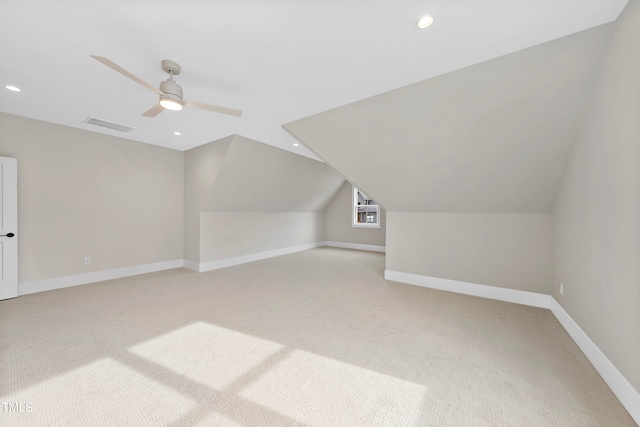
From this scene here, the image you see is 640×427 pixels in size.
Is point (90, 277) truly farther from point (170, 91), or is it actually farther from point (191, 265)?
point (170, 91)

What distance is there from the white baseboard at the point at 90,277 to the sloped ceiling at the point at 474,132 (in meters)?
3.80

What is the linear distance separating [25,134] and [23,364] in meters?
3.29

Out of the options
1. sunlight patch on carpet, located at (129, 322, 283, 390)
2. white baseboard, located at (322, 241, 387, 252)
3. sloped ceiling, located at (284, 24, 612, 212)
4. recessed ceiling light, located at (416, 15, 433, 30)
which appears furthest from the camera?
white baseboard, located at (322, 241, 387, 252)

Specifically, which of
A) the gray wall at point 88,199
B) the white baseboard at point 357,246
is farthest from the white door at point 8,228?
the white baseboard at point 357,246

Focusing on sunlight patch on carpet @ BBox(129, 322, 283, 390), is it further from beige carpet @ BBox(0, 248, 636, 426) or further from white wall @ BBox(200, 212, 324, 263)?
white wall @ BBox(200, 212, 324, 263)

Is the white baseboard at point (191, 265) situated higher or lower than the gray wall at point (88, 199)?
lower

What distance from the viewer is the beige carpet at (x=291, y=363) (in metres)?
1.48

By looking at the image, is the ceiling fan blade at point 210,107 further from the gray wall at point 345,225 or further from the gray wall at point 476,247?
the gray wall at point 345,225

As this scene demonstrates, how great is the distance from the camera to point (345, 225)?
26.2ft

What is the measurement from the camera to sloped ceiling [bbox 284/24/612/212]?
198cm

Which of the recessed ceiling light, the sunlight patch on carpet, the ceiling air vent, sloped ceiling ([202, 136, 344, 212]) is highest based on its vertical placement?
the ceiling air vent

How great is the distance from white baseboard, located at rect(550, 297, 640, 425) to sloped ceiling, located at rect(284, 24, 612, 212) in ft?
4.90

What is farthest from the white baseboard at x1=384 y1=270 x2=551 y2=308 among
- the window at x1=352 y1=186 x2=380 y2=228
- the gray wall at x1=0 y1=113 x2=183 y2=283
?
the gray wall at x1=0 y1=113 x2=183 y2=283

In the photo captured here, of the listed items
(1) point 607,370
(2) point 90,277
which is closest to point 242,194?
(2) point 90,277
